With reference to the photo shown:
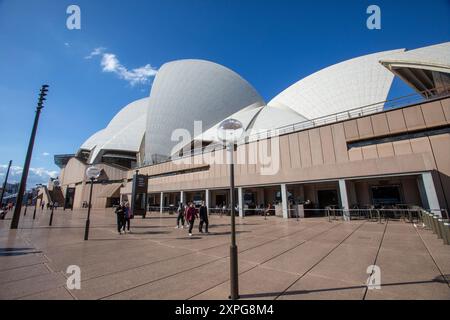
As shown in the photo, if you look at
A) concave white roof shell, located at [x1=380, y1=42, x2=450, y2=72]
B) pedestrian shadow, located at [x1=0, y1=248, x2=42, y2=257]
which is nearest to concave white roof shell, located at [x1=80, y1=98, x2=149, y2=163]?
pedestrian shadow, located at [x1=0, y1=248, x2=42, y2=257]

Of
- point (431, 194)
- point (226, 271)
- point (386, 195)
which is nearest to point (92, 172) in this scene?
point (226, 271)

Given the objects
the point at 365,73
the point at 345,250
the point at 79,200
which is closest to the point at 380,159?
the point at 345,250

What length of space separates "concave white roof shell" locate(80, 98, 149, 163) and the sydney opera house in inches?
20.3

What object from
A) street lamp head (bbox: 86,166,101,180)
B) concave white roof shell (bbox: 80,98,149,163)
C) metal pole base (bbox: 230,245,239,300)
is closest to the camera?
metal pole base (bbox: 230,245,239,300)

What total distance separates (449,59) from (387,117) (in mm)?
6698

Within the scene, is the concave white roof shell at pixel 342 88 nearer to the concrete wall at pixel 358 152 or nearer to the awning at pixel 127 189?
the concrete wall at pixel 358 152

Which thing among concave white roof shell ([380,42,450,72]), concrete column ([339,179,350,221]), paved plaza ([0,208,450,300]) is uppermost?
concave white roof shell ([380,42,450,72])

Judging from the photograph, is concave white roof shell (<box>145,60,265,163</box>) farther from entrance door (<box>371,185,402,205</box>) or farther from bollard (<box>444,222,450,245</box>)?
bollard (<box>444,222,450,245</box>)

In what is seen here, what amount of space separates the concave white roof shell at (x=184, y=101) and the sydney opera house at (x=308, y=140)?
0.22m

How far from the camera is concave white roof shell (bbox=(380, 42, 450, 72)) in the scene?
50.8 feet

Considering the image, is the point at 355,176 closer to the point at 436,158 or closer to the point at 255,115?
the point at 436,158

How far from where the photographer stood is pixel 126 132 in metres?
55.0

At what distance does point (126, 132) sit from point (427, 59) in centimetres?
5862
